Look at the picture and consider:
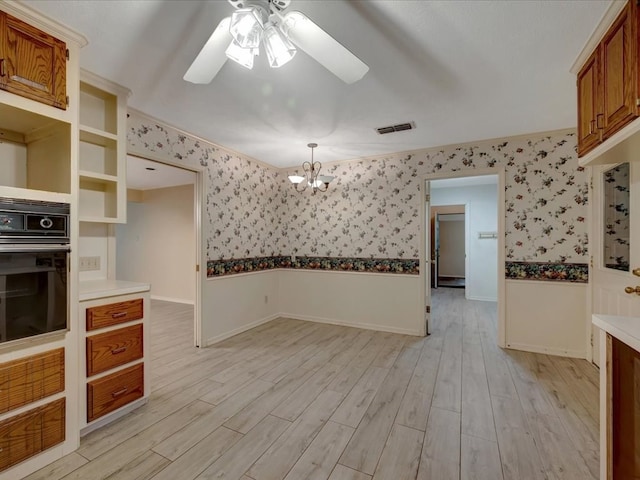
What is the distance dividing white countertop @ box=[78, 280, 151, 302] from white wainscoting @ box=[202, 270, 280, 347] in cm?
127

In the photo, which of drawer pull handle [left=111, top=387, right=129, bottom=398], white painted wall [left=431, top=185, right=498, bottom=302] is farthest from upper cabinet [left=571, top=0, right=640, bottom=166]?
white painted wall [left=431, top=185, right=498, bottom=302]

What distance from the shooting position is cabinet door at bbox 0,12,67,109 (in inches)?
58.0

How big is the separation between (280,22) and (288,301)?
395cm

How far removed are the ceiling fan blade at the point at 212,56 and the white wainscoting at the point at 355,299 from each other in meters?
3.20

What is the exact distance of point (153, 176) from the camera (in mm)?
5121

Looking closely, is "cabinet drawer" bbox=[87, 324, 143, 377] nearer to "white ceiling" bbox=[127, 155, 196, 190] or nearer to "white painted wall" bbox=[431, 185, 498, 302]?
"white ceiling" bbox=[127, 155, 196, 190]

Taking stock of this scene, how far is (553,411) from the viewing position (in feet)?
6.92

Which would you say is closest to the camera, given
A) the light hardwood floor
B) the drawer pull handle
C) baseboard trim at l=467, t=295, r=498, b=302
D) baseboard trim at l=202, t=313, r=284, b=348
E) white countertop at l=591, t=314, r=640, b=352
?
white countertop at l=591, t=314, r=640, b=352

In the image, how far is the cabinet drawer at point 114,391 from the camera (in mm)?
1847

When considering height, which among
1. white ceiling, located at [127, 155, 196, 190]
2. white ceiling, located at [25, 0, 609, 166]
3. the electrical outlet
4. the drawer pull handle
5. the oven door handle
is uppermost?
white ceiling, located at [25, 0, 609, 166]

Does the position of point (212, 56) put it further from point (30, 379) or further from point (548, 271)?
point (548, 271)

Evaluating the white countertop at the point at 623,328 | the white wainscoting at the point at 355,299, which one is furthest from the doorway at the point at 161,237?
the white countertop at the point at 623,328

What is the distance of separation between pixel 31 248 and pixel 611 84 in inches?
131

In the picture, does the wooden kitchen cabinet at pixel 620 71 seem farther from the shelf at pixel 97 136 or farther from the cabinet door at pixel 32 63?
the shelf at pixel 97 136
